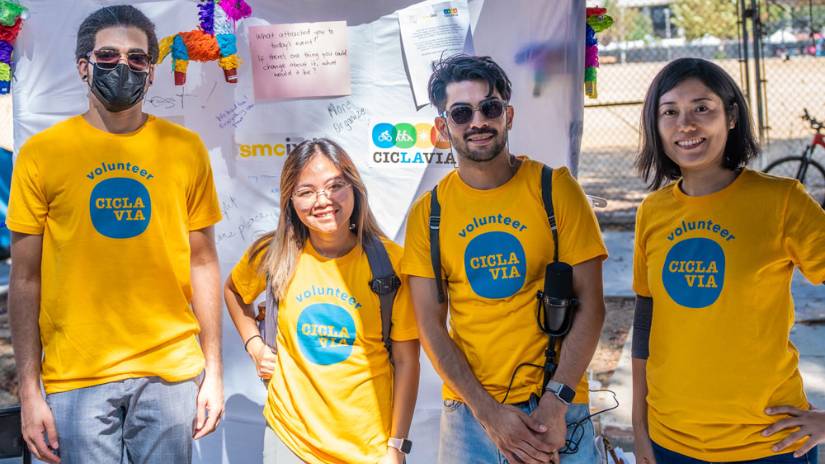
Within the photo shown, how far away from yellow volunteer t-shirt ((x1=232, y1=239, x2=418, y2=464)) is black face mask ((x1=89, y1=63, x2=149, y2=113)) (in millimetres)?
849

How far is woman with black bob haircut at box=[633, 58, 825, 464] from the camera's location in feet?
8.29

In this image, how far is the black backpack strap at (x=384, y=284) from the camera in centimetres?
305

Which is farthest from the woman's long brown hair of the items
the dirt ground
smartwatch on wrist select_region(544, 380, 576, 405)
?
the dirt ground

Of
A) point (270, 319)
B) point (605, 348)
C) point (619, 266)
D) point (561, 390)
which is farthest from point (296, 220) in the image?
point (619, 266)

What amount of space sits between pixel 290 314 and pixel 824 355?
472cm

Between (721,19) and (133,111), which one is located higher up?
(721,19)

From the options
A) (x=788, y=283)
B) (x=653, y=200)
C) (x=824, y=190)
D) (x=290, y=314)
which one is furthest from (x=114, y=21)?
(x=824, y=190)

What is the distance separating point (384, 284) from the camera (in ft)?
10.0

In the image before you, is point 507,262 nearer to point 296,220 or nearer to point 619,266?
point 296,220

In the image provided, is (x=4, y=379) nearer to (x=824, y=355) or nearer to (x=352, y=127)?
(x=352, y=127)

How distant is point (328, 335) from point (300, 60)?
1.56 metres

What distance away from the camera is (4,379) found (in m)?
6.46

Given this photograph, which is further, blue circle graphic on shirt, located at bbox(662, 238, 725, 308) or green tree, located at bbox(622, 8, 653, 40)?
green tree, located at bbox(622, 8, 653, 40)

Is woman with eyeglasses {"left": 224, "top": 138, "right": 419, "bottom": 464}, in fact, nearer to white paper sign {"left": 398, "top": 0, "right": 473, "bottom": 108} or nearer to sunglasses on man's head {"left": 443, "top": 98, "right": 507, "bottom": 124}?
sunglasses on man's head {"left": 443, "top": 98, "right": 507, "bottom": 124}
